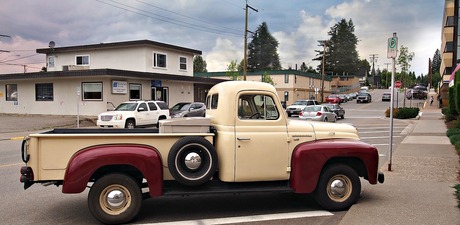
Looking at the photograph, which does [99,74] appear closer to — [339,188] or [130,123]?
[130,123]

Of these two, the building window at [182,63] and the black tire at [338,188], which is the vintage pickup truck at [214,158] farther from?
the building window at [182,63]

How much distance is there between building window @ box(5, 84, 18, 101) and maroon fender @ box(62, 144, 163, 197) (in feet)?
106

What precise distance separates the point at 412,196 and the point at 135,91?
25.8m

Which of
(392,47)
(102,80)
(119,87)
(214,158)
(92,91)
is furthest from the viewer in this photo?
(119,87)

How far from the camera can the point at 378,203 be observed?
6.34 meters

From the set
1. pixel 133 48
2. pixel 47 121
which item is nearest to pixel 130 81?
pixel 133 48

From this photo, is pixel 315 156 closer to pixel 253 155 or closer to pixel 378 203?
pixel 253 155

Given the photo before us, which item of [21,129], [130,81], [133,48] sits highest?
[133,48]

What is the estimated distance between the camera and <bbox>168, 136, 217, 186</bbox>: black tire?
209 inches

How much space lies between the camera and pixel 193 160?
5.38m

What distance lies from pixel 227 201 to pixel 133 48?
27861mm

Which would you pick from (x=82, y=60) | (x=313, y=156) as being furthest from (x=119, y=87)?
(x=313, y=156)

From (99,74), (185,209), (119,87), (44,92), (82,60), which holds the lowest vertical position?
(185,209)

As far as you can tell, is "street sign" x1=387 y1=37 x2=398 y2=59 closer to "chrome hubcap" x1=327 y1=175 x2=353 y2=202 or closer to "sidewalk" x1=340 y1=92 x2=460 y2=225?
"sidewalk" x1=340 y1=92 x2=460 y2=225
